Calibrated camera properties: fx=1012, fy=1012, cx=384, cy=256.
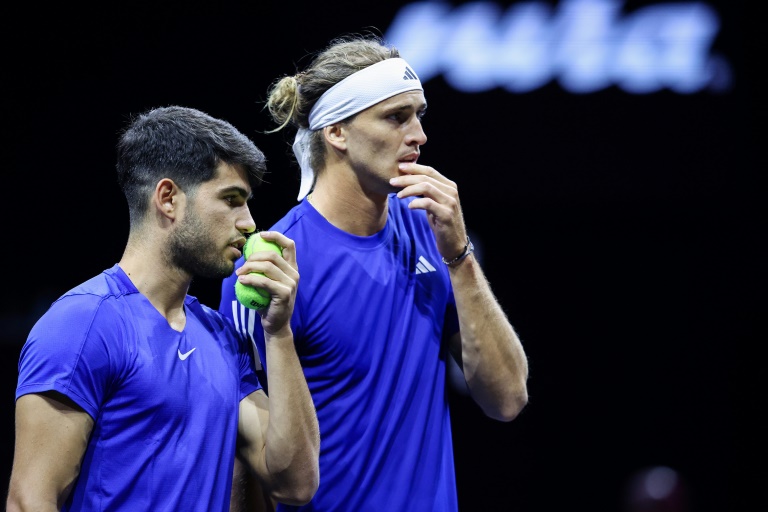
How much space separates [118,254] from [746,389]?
5.04 meters

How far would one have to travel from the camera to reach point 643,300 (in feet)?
26.9

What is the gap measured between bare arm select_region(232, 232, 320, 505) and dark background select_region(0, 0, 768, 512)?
4034 mm

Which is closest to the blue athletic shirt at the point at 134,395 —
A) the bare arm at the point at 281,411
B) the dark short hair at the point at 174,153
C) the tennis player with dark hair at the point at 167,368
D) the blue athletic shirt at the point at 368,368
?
the tennis player with dark hair at the point at 167,368

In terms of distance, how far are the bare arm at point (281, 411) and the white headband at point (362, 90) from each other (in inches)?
29.9

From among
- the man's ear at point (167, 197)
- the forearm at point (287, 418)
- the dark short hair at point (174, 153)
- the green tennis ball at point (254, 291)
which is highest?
the dark short hair at point (174, 153)

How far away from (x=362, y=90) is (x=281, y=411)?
1.23 metres

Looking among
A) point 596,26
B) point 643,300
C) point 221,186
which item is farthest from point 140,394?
point 643,300

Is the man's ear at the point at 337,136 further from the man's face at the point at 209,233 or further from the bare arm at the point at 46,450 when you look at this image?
the bare arm at the point at 46,450

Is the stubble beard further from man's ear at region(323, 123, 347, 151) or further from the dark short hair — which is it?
man's ear at region(323, 123, 347, 151)

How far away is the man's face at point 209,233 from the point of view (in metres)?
2.88

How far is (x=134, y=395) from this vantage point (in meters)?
2.62

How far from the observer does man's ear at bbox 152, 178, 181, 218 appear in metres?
2.88

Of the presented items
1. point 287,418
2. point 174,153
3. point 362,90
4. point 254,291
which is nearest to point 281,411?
point 287,418

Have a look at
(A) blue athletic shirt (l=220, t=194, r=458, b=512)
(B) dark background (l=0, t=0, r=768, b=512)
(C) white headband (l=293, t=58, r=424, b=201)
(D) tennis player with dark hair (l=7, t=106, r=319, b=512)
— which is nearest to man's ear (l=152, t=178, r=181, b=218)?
(D) tennis player with dark hair (l=7, t=106, r=319, b=512)
